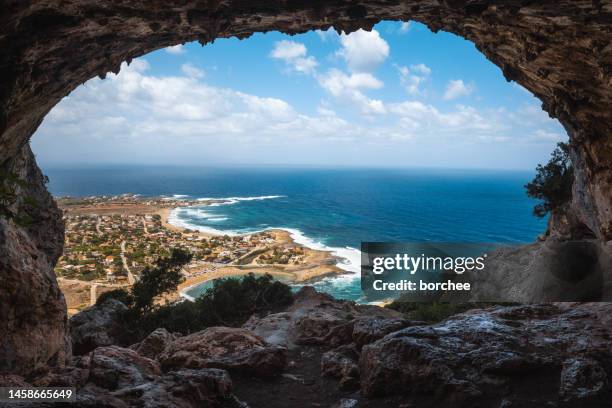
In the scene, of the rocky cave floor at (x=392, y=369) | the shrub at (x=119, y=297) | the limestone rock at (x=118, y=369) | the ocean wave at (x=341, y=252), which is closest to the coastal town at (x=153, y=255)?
the ocean wave at (x=341, y=252)

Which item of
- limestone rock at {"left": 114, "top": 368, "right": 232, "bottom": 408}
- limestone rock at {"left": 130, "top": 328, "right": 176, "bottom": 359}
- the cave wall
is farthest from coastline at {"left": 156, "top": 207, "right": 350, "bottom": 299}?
limestone rock at {"left": 114, "top": 368, "right": 232, "bottom": 408}

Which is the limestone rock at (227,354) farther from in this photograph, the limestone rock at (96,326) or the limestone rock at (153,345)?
the limestone rock at (96,326)

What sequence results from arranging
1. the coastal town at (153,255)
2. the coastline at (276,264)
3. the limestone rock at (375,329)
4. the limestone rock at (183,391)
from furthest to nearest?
the coastline at (276,264) → the coastal town at (153,255) → the limestone rock at (375,329) → the limestone rock at (183,391)

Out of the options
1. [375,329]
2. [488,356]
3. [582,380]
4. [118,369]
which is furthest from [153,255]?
[582,380]

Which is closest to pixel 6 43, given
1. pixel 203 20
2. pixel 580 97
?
pixel 203 20

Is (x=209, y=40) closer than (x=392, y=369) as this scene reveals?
No

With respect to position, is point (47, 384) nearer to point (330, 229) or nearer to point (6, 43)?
point (6, 43)

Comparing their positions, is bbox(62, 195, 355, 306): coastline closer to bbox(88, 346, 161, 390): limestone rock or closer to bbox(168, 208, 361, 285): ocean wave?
bbox(168, 208, 361, 285): ocean wave

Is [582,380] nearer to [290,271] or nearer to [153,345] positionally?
[153,345]
